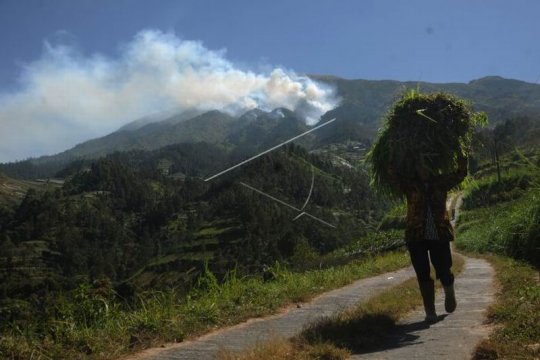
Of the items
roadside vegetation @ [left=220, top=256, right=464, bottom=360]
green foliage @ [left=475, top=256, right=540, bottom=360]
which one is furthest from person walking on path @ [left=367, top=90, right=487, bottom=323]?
green foliage @ [left=475, top=256, right=540, bottom=360]

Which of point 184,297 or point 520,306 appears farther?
point 184,297

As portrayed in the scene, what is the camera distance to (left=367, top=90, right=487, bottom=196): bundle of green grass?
674 centimetres

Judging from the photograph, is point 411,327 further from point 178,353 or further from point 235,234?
point 235,234

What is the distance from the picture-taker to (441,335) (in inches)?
223

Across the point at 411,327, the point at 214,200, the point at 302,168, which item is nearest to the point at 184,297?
the point at 411,327

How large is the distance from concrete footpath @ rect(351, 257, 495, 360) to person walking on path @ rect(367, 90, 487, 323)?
0.92 feet

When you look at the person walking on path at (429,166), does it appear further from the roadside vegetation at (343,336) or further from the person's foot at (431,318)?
the roadside vegetation at (343,336)

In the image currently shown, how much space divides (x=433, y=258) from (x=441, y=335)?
1165 mm

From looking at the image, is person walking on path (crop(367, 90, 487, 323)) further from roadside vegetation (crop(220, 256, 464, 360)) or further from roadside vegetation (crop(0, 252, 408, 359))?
roadside vegetation (crop(0, 252, 408, 359))

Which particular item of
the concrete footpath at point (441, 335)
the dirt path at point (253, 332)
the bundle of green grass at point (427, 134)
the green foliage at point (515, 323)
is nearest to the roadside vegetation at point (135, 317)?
the dirt path at point (253, 332)

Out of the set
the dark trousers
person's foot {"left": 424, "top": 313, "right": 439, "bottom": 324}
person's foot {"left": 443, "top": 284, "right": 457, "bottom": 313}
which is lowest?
person's foot {"left": 424, "top": 313, "right": 439, "bottom": 324}

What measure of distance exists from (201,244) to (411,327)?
466 feet

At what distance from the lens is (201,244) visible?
480 ft

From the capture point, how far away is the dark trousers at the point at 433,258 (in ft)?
21.4
